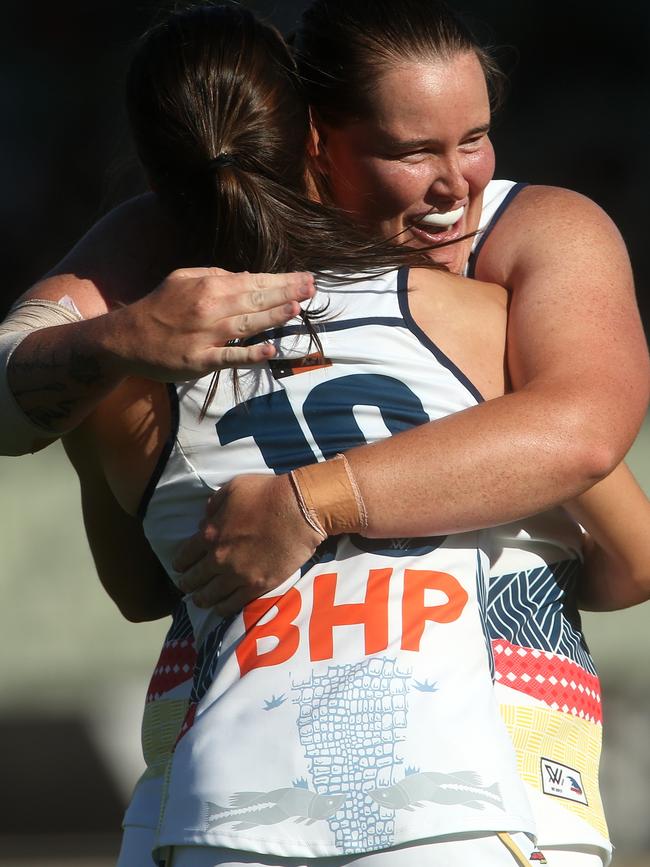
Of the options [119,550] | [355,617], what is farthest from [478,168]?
[119,550]

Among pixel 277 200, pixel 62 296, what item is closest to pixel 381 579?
pixel 277 200

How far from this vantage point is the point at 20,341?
1669mm

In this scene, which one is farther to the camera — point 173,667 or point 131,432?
point 173,667

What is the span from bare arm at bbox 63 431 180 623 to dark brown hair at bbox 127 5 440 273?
1.63 feet

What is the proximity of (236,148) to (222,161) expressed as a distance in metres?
0.03

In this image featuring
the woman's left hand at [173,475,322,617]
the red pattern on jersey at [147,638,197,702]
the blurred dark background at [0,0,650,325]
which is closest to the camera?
the woman's left hand at [173,475,322,617]

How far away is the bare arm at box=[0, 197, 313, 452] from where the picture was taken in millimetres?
1448

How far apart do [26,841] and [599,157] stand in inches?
165

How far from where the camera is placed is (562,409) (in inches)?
58.3

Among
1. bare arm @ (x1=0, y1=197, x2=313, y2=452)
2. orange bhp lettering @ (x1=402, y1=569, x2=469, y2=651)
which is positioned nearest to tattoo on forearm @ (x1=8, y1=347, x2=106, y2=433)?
bare arm @ (x1=0, y1=197, x2=313, y2=452)

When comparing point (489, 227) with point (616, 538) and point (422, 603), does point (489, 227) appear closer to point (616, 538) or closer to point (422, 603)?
point (616, 538)

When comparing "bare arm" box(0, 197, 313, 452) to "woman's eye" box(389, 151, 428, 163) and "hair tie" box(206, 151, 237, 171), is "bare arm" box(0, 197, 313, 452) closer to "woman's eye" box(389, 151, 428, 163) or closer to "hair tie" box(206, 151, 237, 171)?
"hair tie" box(206, 151, 237, 171)

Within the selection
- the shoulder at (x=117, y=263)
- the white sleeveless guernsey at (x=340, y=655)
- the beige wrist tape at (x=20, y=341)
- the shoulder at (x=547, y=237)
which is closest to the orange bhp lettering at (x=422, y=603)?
the white sleeveless guernsey at (x=340, y=655)

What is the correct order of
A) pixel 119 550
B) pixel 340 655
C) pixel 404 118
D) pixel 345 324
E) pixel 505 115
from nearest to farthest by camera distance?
pixel 340 655 → pixel 345 324 → pixel 404 118 → pixel 119 550 → pixel 505 115
